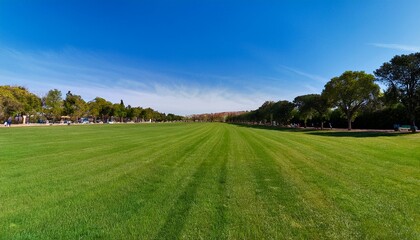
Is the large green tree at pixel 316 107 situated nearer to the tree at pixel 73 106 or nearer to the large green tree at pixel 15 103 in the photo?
the large green tree at pixel 15 103

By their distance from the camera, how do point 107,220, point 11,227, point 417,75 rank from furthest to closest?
point 417,75 → point 107,220 → point 11,227

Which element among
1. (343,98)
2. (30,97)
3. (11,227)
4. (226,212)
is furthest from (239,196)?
(30,97)

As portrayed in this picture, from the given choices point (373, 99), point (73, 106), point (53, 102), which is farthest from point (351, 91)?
point (73, 106)

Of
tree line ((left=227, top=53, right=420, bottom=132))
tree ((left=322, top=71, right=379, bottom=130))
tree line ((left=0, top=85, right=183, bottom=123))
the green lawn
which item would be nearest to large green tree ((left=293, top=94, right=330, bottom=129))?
tree line ((left=227, top=53, right=420, bottom=132))

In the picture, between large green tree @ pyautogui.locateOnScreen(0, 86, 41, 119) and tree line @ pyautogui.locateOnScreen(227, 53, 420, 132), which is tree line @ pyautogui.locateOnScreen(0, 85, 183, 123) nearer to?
large green tree @ pyautogui.locateOnScreen(0, 86, 41, 119)

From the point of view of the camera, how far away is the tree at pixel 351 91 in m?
45.9

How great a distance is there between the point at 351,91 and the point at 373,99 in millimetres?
4793

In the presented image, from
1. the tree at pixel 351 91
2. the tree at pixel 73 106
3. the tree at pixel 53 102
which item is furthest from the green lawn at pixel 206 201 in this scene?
the tree at pixel 73 106

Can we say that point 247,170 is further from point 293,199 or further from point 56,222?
point 56,222

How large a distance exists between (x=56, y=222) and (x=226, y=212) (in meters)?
3.10

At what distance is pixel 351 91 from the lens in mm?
47312

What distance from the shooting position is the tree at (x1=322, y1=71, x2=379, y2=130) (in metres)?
45.9

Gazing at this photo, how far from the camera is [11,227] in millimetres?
4215

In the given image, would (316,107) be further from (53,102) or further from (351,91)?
(53,102)
